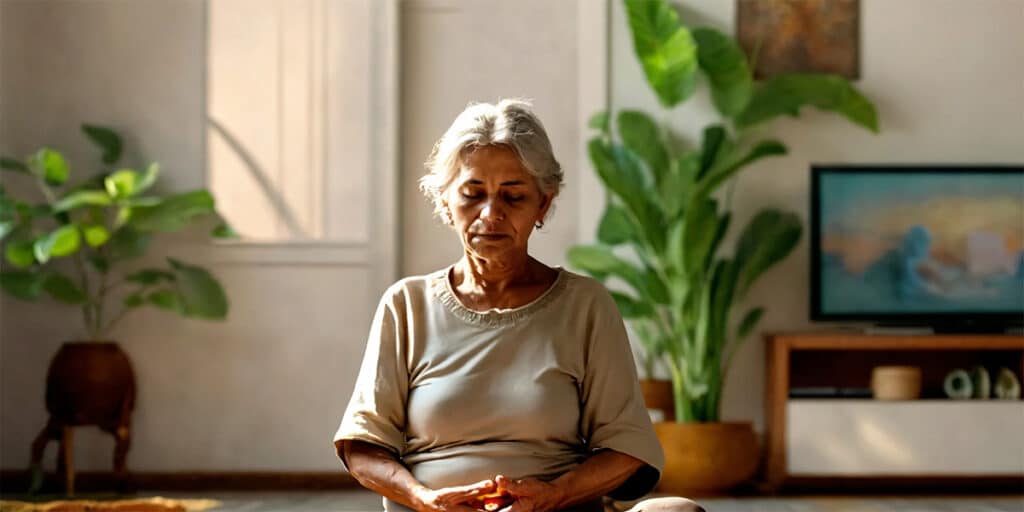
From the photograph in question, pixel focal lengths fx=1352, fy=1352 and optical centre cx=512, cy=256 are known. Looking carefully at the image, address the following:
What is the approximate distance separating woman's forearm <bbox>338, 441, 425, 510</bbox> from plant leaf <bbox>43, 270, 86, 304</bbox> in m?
3.74

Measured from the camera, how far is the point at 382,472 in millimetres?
2154

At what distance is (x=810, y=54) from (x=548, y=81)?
3.81 feet

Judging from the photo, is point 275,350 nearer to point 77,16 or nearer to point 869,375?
point 77,16

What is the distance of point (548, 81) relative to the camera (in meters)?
6.04

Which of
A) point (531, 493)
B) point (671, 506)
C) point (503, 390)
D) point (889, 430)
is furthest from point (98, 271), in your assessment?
point (671, 506)

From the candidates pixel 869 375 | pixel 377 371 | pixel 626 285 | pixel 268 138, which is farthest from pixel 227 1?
pixel 377 371

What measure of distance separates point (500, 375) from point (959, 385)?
13.5ft

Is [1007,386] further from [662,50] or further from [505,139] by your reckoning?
[505,139]

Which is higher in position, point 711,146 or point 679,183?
point 711,146

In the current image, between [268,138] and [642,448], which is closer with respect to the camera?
[642,448]

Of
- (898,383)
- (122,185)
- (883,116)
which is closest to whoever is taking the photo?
(122,185)

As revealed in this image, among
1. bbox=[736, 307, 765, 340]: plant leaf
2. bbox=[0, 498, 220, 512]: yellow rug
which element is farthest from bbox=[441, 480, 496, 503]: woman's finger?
bbox=[736, 307, 765, 340]: plant leaf

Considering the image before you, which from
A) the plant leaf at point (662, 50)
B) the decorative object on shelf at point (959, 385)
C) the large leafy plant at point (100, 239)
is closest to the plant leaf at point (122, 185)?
the large leafy plant at point (100, 239)

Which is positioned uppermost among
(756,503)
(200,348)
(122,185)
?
(122,185)
